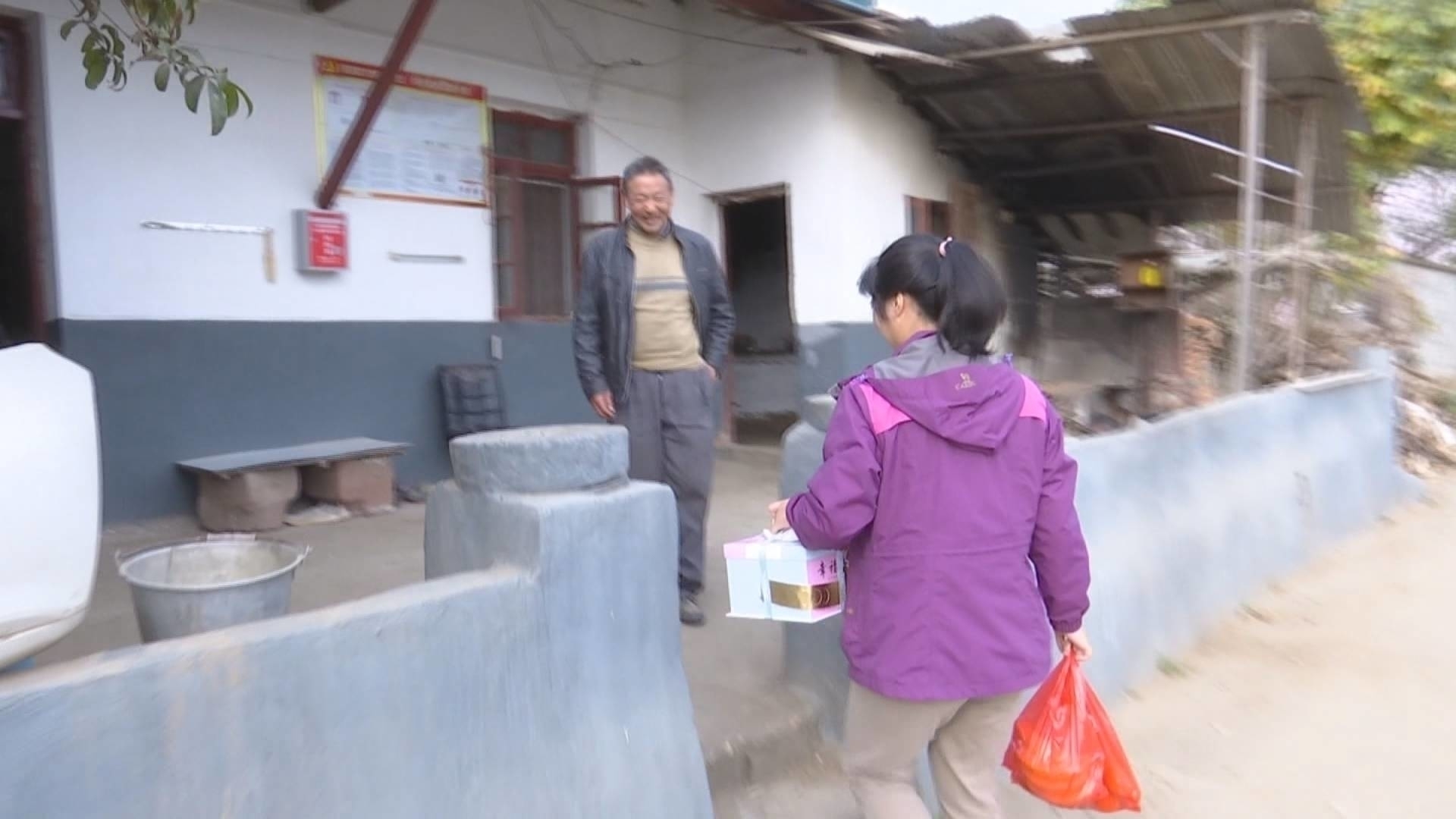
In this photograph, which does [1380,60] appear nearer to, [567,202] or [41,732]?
[567,202]

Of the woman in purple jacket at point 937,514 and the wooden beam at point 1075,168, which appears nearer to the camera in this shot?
the woman in purple jacket at point 937,514

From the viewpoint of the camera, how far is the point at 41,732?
150 cm

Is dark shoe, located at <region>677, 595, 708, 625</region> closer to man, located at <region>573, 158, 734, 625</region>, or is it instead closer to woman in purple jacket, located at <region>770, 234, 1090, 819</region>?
man, located at <region>573, 158, 734, 625</region>

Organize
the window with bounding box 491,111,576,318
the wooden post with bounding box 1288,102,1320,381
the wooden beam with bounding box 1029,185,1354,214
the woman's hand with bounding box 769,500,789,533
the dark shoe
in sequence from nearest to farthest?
1. the woman's hand with bounding box 769,500,789,533
2. the dark shoe
3. the window with bounding box 491,111,576,318
4. the wooden post with bounding box 1288,102,1320,381
5. the wooden beam with bounding box 1029,185,1354,214

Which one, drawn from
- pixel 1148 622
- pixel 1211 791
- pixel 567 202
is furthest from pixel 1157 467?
pixel 567 202

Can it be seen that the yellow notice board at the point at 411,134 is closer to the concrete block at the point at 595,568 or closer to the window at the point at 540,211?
the window at the point at 540,211

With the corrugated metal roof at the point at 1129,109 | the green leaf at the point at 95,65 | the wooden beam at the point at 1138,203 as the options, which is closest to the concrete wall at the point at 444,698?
the green leaf at the point at 95,65

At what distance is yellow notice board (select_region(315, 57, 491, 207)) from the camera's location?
6098mm

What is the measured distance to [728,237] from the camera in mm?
8742

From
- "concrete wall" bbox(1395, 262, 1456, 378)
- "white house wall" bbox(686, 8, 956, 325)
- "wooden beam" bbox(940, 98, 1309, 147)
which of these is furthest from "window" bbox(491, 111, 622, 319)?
"concrete wall" bbox(1395, 262, 1456, 378)

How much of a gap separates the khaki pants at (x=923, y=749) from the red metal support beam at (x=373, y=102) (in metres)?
4.52

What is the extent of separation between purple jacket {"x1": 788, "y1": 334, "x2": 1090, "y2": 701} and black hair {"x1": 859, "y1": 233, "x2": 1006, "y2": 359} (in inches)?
1.8

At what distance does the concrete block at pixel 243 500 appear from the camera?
17.5ft

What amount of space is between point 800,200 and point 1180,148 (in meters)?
3.25
